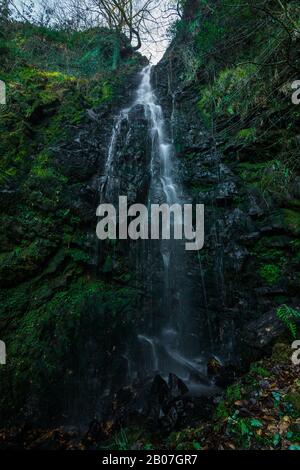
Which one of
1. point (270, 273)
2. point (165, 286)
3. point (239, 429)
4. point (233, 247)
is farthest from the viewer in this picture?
point (165, 286)

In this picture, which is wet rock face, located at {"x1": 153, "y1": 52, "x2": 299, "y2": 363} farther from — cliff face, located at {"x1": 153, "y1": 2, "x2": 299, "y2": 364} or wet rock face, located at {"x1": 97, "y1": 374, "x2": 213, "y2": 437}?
wet rock face, located at {"x1": 97, "y1": 374, "x2": 213, "y2": 437}

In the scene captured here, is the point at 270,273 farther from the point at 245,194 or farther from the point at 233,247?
the point at 245,194

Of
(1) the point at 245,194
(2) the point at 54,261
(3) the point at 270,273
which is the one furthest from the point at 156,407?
(1) the point at 245,194

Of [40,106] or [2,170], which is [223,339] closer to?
[2,170]

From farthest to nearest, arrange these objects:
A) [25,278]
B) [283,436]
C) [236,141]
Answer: [236,141]
[25,278]
[283,436]

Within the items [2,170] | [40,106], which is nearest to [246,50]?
[40,106]

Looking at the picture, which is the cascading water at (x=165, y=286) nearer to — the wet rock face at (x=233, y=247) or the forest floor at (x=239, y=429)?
the wet rock face at (x=233, y=247)

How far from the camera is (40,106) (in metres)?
7.40

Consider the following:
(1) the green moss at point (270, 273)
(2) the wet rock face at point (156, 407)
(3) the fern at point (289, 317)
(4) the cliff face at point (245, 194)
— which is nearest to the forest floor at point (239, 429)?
(2) the wet rock face at point (156, 407)

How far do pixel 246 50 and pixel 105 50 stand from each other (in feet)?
30.2

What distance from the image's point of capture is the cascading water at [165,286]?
219 inches

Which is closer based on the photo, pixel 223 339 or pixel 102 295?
pixel 223 339

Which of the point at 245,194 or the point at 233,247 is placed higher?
the point at 245,194

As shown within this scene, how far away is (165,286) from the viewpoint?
641 centimetres
